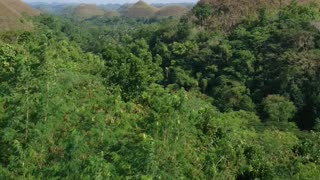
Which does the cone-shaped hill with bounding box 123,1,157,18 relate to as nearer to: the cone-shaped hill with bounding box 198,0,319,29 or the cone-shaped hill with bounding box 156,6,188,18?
the cone-shaped hill with bounding box 156,6,188,18

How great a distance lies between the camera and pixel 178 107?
16.1m

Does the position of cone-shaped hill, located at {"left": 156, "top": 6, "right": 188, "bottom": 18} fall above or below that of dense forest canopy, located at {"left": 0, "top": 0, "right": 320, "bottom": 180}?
below

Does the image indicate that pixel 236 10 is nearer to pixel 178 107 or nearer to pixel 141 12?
pixel 178 107

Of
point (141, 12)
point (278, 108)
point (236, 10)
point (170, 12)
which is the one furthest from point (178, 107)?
point (141, 12)

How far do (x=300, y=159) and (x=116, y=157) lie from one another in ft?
37.7

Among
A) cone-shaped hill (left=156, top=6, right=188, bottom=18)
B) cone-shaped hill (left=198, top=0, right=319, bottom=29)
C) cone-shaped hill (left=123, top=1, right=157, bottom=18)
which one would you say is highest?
cone-shaped hill (left=198, top=0, right=319, bottom=29)

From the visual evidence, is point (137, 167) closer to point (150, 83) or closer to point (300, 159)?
point (300, 159)

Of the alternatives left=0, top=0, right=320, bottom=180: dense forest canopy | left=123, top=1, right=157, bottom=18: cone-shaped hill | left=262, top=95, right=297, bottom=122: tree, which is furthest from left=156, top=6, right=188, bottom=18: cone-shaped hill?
left=262, top=95, right=297, bottom=122: tree

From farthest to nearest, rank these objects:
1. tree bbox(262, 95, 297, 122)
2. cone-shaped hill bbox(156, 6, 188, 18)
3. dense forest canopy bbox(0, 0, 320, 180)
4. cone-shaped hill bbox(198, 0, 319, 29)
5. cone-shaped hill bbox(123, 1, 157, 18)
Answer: cone-shaped hill bbox(123, 1, 157, 18) → cone-shaped hill bbox(156, 6, 188, 18) → cone-shaped hill bbox(198, 0, 319, 29) → tree bbox(262, 95, 297, 122) → dense forest canopy bbox(0, 0, 320, 180)

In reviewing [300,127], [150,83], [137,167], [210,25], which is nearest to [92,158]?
[137,167]

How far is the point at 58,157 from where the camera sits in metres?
14.0

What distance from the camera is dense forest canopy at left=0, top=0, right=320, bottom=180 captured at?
13.8 meters

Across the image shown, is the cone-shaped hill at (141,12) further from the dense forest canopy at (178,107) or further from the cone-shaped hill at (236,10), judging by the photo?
the dense forest canopy at (178,107)

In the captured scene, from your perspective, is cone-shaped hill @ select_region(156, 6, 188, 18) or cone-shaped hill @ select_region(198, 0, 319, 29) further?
cone-shaped hill @ select_region(156, 6, 188, 18)
